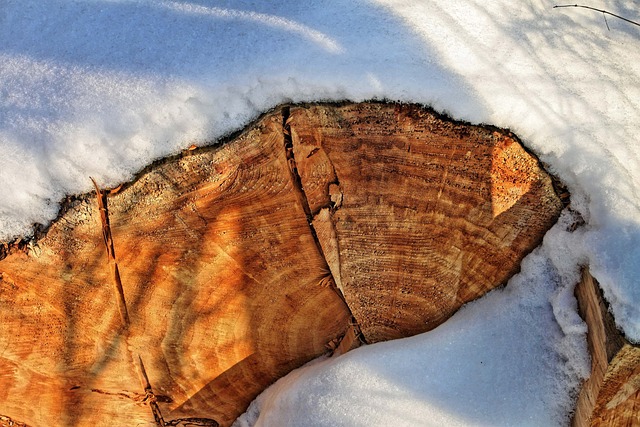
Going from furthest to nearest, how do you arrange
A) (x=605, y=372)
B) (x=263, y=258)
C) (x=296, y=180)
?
(x=263, y=258), (x=296, y=180), (x=605, y=372)

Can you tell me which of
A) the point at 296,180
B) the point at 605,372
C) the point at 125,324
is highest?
the point at 296,180

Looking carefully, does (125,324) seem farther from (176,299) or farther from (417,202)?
(417,202)

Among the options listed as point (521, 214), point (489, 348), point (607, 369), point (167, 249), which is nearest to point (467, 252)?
point (521, 214)

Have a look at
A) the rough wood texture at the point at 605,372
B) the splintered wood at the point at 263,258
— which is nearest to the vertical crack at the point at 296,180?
the splintered wood at the point at 263,258

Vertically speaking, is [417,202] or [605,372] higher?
[417,202]

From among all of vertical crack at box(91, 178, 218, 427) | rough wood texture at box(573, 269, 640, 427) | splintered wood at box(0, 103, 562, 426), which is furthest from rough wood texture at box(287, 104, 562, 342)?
vertical crack at box(91, 178, 218, 427)

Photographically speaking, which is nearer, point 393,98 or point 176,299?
point 393,98

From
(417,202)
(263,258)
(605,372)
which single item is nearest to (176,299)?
(263,258)
